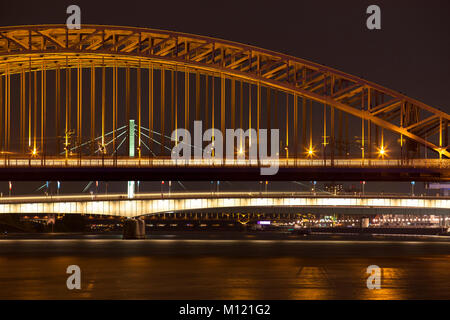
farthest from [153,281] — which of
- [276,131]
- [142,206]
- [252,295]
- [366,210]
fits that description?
[366,210]

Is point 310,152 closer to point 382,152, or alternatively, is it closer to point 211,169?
point 382,152

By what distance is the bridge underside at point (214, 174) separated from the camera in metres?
68.7

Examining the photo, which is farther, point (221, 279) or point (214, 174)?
point (214, 174)

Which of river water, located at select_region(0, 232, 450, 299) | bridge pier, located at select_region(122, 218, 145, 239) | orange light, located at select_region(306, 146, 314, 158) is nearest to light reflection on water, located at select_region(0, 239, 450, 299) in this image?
river water, located at select_region(0, 232, 450, 299)

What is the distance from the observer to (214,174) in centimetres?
6931

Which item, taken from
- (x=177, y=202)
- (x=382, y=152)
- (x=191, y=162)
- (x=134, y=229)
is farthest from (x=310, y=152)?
(x=177, y=202)

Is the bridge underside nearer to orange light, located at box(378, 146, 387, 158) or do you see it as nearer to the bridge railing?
the bridge railing

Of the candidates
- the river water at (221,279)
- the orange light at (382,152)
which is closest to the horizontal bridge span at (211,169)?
the orange light at (382,152)

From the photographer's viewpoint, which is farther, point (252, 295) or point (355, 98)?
point (355, 98)

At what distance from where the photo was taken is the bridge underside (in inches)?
2704

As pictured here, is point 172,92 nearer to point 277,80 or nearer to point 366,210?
point 277,80

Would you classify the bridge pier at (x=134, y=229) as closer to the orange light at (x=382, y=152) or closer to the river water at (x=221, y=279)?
the orange light at (x=382, y=152)
